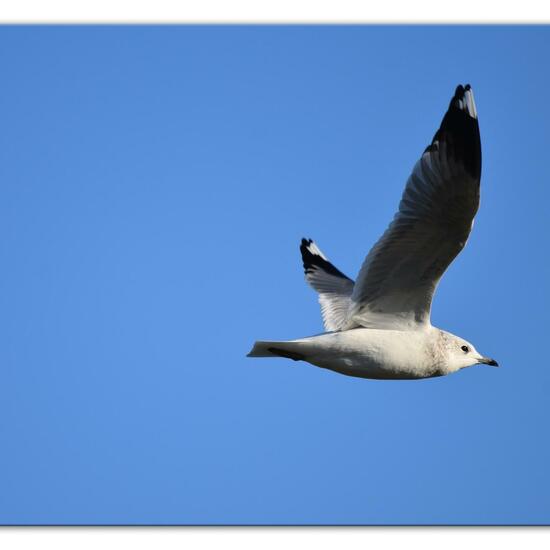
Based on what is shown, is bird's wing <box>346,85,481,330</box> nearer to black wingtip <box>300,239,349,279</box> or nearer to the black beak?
the black beak

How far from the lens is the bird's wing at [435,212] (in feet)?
20.7

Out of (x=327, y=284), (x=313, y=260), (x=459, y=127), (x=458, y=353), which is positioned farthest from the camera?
(x=313, y=260)

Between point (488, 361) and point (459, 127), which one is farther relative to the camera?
point (488, 361)

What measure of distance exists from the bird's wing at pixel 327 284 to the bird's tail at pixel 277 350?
1.37m

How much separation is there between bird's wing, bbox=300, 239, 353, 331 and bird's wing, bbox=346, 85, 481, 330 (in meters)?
1.47

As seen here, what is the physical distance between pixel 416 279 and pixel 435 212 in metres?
0.54

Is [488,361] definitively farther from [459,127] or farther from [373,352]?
[459,127]

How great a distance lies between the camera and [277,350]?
267 inches

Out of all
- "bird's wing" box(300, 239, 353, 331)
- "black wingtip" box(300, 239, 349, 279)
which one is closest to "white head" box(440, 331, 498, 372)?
"bird's wing" box(300, 239, 353, 331)

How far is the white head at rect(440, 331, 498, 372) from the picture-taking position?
6.98m

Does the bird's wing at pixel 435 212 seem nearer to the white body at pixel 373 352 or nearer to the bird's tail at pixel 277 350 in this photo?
the white body at pixel 373 352

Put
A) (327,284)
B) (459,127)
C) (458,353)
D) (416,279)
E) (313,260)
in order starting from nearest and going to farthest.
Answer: (459,127)
(416,279)
(458,353)
(327,284)
(313,260)

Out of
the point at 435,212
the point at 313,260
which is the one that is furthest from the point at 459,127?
the point at 313,260
